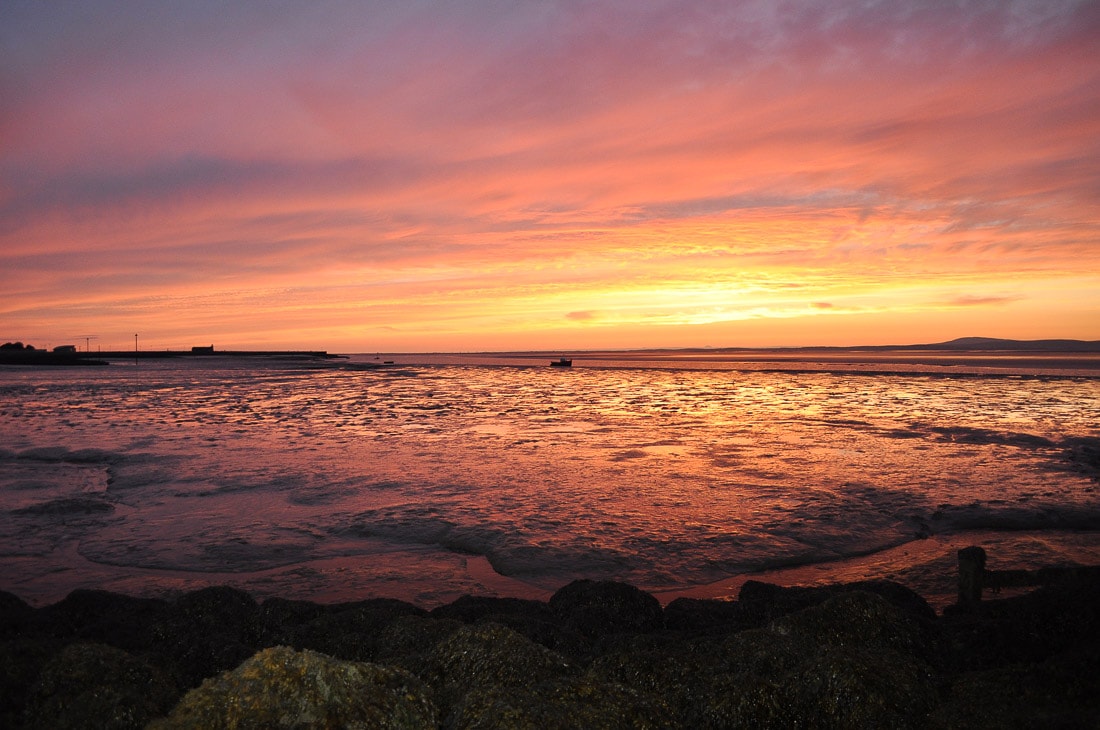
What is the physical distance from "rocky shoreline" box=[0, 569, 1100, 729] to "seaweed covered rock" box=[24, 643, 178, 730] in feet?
0.04

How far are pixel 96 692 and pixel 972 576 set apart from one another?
25.0ft

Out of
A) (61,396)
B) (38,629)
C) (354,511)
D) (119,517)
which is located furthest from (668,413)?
(61,396)

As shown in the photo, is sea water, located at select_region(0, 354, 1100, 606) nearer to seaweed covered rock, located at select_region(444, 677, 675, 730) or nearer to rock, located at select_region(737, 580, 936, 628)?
rock, located at select_region(737, 580, 936, 628)

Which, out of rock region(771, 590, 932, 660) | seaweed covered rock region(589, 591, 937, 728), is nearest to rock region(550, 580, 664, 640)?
seaweed covered rock region(589, 591, 937, 728)

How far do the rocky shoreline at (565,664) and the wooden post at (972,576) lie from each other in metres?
0.17

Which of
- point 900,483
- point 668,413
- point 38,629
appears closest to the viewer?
point 38,629

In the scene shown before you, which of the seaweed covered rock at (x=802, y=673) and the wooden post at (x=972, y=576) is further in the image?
the wooden post at (x=972, y=576)

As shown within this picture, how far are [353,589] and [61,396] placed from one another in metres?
37.7

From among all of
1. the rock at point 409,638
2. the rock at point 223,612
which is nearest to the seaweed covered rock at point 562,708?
the rock at point 409,638

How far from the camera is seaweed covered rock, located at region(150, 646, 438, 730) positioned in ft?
11.2

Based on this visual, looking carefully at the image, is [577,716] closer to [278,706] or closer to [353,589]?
[278,706]

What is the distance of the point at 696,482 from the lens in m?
13.9

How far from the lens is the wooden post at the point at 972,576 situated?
6723 millimetres

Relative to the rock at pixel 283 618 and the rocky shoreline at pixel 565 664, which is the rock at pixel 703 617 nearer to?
the rocky shoreline at pixel 565 664
